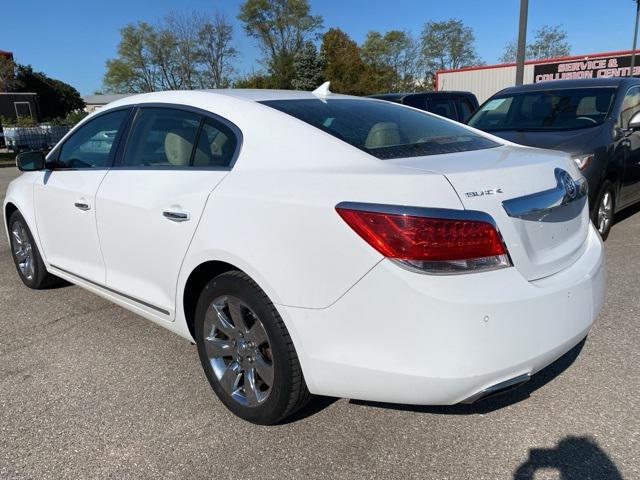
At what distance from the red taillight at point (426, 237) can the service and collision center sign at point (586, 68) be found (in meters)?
33.4

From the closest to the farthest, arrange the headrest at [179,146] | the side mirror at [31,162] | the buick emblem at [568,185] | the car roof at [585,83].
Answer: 1. the buick emblem at [568,185]
2. the headrest at [179,146]
3. the side mirror at [31,162]
4. the car roof at [585,83]

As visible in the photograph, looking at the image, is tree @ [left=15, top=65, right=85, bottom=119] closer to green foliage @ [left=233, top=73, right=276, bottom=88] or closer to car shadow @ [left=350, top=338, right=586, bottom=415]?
green foliage @ [left=233, top=73, right=276, bottom=88]

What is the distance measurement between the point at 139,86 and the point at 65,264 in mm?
56898

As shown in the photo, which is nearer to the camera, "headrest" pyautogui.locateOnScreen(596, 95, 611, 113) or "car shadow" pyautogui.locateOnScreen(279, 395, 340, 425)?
"car shadow" pyautogui.locateOnScreen(279, 395, 340, 425)

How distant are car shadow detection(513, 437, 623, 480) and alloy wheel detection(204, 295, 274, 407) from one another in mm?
1149

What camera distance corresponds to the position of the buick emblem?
242 cm

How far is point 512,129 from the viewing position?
5.95 metres

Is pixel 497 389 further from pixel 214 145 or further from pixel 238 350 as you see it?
pixel 214 145

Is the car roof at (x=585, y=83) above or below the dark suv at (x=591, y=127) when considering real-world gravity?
above

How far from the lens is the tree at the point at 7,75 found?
40.3 m

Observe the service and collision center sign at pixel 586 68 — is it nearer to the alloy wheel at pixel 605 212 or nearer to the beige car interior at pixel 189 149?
the alloy wheel at pixel 605 212

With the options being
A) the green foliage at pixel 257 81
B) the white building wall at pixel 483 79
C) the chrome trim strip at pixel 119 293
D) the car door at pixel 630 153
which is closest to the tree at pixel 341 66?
the green foliage at pixel 257 81

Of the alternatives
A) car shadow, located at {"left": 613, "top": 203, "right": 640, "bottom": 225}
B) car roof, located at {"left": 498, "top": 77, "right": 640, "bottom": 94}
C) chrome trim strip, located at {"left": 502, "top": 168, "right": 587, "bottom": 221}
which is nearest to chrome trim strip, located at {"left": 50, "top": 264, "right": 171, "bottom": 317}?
chrome trim strip, located at {"left": 502, "top": 168, "right": 587, "bottom": 221}

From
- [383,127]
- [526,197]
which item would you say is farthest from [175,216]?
[526,197]
